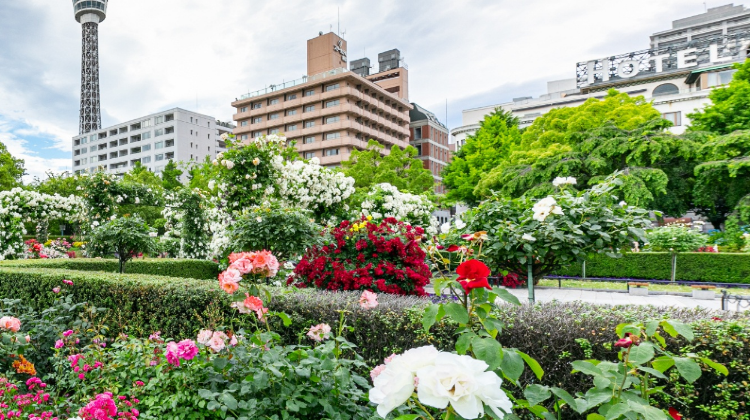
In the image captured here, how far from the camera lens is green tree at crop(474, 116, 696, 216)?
20.2m

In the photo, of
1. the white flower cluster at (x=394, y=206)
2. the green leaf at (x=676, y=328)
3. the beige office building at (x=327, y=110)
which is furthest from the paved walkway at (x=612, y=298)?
the beige office building at (x=327, y=110)

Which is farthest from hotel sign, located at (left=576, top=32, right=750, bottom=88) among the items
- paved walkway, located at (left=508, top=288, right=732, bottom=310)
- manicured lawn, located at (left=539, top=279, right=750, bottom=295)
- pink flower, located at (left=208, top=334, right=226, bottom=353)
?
pink flower, located at (left=208, top=334, right=226, bottom=353)

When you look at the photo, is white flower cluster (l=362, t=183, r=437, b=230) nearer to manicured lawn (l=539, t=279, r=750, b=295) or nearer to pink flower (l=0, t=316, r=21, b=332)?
manicured lawn (l=539, t=279, r=750, b=295)

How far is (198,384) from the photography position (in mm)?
2531

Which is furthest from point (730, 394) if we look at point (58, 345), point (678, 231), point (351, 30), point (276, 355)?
point (351, 30)

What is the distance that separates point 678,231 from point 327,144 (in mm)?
41629

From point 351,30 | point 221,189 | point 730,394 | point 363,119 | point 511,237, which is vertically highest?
point 351,30

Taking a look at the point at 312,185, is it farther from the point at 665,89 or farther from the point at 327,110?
the point at 665,89

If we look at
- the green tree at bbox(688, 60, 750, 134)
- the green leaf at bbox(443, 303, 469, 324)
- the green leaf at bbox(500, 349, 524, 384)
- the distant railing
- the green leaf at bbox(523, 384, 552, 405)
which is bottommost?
the green leaf at bbox(523, 384, 552, 405)

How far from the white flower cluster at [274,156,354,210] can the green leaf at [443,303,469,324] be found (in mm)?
9731

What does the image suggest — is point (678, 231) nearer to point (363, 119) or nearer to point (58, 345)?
point (58, 345)

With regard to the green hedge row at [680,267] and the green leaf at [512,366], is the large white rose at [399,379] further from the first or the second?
the green hedge row at [680,267]

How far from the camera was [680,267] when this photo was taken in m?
16.1

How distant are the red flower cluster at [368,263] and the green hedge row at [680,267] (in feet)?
35.0
